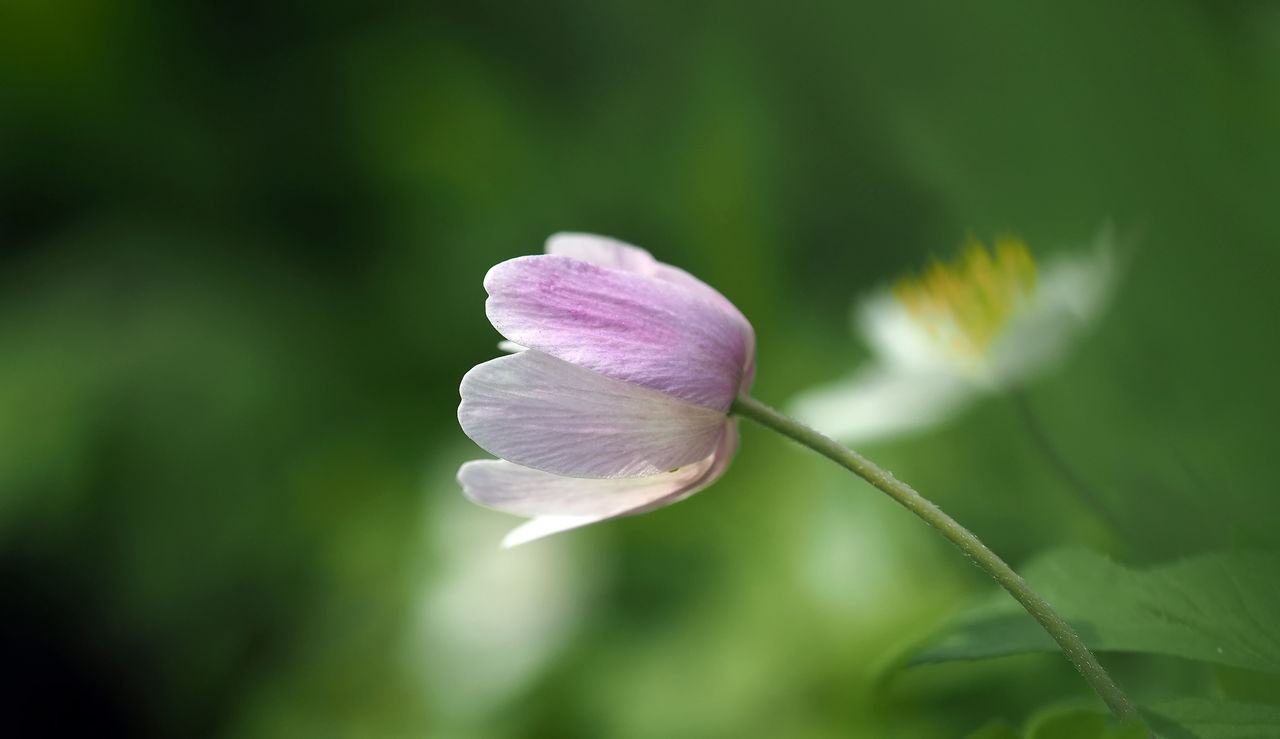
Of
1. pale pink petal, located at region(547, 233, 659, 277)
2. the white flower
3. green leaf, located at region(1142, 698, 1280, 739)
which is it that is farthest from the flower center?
green leaf, located at region(1142, 698, 1280, 739)

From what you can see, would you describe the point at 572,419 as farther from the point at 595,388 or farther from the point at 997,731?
the point at 997,731

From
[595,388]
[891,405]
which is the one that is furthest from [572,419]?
[891,405]

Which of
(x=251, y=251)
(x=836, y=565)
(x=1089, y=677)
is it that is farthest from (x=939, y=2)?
(x=251, y=251)

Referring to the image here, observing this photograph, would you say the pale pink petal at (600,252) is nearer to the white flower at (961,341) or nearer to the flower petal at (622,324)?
the flower petal at (622,324)

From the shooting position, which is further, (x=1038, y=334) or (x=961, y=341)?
(x=961, y=341)

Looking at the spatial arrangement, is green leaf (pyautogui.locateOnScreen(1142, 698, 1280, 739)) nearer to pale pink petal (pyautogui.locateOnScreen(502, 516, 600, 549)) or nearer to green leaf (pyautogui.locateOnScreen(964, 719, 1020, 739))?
green leaf (pyautogui.locateOnScreen(964, 719, 1020, 739))

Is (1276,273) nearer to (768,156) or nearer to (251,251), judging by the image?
(768,156)
